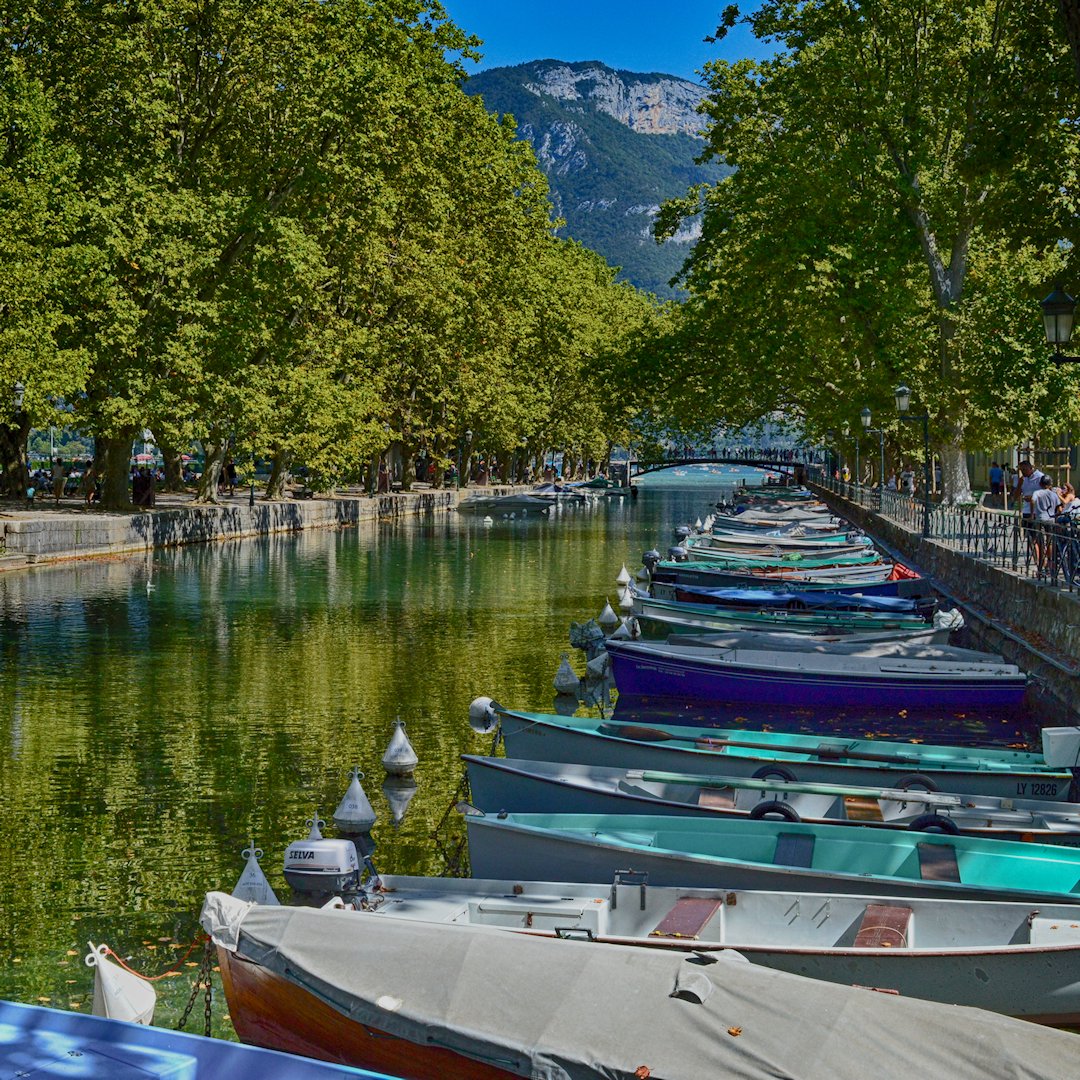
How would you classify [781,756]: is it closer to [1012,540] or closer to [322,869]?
[322,869]

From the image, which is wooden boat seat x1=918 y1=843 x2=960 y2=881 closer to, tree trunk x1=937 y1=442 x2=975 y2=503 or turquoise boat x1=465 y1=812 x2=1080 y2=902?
turquoise boat x1=465 y1=812 x2=1080 y2=902

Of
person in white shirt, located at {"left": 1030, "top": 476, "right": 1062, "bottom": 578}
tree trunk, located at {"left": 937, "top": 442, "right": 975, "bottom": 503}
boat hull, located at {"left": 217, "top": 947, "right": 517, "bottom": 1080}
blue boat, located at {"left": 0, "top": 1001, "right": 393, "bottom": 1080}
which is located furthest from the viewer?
tree trunk, located at {"left": 937, "top": 442, "right": 975, "bottom": 503}

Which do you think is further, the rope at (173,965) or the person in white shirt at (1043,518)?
the person in white shirt at (1043,518)

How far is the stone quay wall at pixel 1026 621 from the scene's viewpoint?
18.1 meters

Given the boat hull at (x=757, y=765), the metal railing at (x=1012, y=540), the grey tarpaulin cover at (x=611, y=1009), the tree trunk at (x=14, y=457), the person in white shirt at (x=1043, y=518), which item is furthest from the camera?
the tree trunk at (x=14, y=457)

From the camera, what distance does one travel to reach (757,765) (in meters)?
12.5

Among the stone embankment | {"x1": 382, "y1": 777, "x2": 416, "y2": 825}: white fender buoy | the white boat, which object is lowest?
{"x1": 382, "y1": 777, "x2": 416, "y2": 825}: white fender buoy

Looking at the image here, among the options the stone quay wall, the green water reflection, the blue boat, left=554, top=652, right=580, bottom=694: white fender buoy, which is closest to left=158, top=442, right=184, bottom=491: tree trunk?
the green water reflection

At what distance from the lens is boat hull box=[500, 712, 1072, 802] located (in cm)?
1219

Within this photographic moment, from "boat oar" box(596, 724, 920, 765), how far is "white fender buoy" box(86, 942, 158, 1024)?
6211 millimetres

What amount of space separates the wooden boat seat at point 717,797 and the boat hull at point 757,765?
72cm

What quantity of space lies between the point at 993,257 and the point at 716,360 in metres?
11.4

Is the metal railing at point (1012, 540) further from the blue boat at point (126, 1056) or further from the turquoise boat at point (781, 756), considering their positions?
the blue boat at point (126, 1056)

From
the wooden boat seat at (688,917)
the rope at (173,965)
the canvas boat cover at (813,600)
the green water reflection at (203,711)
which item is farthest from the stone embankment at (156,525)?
the wooden boat seat at (688,917)
